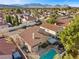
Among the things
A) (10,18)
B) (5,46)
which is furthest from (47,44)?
(10,18)

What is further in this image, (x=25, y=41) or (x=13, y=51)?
(x=25, y=41)

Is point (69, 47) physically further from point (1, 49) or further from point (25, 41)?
point (25, 41)

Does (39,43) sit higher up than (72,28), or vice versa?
(72,28)

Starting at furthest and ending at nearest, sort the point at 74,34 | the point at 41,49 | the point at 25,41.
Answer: the point at 25,41 → the point at 41,49 → the point at 74,34

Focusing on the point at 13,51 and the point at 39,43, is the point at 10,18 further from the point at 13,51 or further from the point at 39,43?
the point at 13,51

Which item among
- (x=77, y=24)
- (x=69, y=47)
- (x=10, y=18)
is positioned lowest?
(x=10, y=18)

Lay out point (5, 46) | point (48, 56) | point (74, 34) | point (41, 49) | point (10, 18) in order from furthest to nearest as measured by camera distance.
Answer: point (10, 18), point (41, 49), point (5, 46), point (74, 34), point (48, 56)

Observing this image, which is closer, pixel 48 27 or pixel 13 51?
pixel 13 51

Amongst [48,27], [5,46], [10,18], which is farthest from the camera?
[10,18]

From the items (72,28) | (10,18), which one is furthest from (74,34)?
(10,18)
